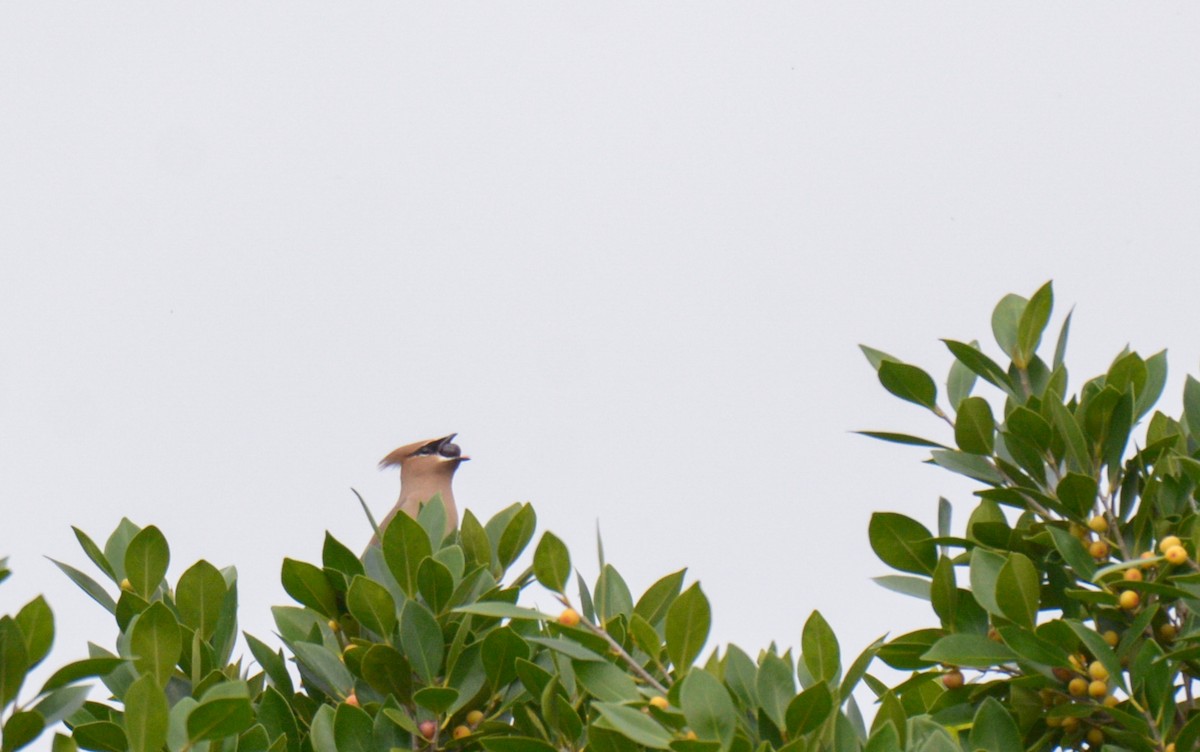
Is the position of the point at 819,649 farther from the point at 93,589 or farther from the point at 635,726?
the point at 93,589

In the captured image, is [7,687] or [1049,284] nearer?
[7,687]

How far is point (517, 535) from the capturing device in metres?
2.91

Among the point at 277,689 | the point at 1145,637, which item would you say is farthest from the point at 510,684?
the point at 1145,637

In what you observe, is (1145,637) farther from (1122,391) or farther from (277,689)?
(277,689)

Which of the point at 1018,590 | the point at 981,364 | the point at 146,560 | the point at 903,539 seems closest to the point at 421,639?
the point at 146,560

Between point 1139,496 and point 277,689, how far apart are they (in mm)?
1500

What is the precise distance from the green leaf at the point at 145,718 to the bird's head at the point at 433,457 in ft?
19.4

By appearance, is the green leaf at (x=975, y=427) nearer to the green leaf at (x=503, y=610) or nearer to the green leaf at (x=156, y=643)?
the green leaf at (x=503, y=610)

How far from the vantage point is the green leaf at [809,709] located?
2053mm

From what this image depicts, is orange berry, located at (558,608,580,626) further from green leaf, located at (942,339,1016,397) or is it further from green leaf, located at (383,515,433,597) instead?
green leaf, located at (942,339,1016,397)

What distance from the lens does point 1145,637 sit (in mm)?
2416

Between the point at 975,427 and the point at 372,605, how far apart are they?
1.07 m

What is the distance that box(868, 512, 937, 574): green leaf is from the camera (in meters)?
2.59

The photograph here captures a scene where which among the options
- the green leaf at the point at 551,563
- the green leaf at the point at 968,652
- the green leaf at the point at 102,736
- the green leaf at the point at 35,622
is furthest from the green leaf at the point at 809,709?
the green leaf at the point at 35,622
